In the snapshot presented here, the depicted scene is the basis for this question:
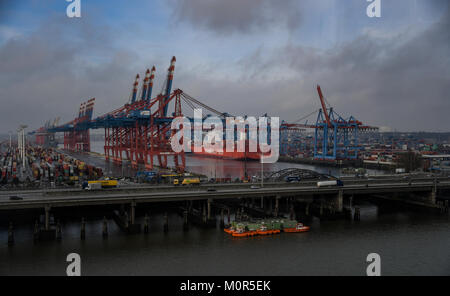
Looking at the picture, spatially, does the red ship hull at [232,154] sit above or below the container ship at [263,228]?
above

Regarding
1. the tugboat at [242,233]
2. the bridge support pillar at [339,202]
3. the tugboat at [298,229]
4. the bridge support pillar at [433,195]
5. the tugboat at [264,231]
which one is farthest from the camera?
the bridge support pillar at [433,195]

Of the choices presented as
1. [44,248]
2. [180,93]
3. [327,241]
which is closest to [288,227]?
[327,241]

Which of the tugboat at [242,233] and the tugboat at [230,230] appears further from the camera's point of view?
the tugboat at [230,230]

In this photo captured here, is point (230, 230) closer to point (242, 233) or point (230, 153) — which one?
point (242, 233)

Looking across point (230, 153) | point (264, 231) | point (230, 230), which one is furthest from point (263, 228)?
point (230, 153)

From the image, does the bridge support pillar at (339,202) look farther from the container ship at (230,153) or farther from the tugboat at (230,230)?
the container ship at (230,153)

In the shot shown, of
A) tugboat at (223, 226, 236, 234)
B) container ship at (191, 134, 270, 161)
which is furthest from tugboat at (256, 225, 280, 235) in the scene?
container ship at (191, 134, 270, 161)

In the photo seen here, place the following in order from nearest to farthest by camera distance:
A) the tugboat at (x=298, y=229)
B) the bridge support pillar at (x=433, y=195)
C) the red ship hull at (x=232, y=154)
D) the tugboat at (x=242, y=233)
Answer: the tugboat at (x=242, y=233)
the tugboat at (x=298, y=229)
the bridge support pillar at (x=433, y=195)
the red ship hull at (x=232, y=154)

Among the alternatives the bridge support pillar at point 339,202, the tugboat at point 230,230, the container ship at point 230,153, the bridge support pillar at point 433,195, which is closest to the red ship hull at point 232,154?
the container ship at point 230,153

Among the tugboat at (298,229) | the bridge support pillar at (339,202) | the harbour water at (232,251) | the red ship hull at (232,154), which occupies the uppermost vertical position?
the red ship hull at (232,154)

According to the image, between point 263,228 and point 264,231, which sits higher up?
point 263,228

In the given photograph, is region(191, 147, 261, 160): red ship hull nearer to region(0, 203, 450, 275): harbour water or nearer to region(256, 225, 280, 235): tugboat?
region(0, 203, 450, 275): harbour water
